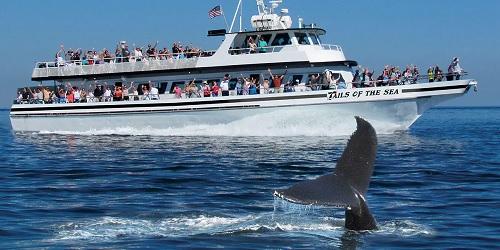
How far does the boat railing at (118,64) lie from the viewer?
39.6m

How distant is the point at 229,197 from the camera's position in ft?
55.2

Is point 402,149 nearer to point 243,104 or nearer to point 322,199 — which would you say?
point 243,104

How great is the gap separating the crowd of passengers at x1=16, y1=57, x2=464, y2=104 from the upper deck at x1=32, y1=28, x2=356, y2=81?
0.80m

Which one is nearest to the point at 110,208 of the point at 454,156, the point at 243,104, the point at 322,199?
the point at 322,199

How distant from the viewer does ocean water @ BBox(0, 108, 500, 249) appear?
11.8 metres

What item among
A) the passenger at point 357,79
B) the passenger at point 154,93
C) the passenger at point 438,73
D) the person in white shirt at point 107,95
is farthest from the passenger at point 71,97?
the passenger at point 438,73

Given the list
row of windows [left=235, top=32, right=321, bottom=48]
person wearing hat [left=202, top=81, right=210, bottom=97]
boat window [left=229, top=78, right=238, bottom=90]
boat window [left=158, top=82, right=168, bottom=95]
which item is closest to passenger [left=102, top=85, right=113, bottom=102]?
boat window [left=158, top=82, right=168, bottom=95]

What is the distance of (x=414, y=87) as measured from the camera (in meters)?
35.0

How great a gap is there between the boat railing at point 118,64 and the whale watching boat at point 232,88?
6 centimetres

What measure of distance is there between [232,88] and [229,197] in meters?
22.1

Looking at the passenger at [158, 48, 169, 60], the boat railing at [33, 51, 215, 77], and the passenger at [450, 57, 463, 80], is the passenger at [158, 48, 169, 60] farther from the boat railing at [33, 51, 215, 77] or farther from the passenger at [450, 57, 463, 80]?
the passenger at [450, 57, 463, 80]

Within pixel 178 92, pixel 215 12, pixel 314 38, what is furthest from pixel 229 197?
pixel 215 12

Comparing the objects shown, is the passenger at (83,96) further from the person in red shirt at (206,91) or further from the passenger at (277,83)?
the passenger at (277,83)

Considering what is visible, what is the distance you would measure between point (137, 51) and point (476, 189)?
1054 inches
